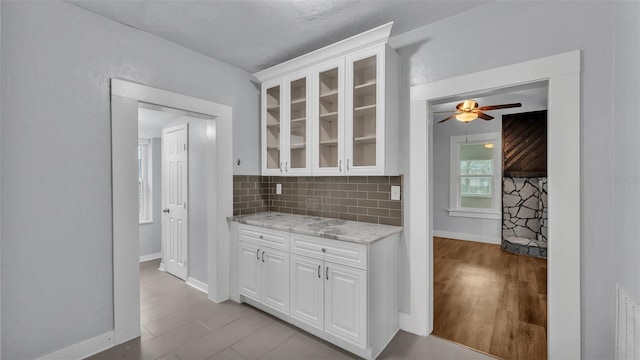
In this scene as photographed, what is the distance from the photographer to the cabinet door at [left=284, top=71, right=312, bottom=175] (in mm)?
2717

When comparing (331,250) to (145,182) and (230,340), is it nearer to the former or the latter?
(230,340)

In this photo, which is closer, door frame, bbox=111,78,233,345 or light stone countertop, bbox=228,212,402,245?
light stone countertop, bbox=228,212,402,245

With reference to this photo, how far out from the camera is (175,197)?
3.77m

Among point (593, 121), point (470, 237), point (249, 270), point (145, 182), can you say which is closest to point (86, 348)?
point (249, 270)

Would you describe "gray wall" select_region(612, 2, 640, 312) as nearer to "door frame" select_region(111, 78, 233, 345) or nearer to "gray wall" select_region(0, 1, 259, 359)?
"door frame" select_region(111, 78, 233, 345)

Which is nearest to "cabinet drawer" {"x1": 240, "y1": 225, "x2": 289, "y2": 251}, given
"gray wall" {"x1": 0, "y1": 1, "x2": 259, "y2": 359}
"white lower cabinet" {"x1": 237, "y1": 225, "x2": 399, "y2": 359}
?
"white lower cabinet" {"x1": 237, "y1": 225, "x2": 399, "y2": 359}

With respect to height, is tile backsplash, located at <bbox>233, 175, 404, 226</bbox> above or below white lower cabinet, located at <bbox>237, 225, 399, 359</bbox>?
above

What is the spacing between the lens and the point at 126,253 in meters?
2.28

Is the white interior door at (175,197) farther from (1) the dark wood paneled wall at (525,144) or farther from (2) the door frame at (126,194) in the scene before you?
(1) the dark wood paneled wall at (525,144)

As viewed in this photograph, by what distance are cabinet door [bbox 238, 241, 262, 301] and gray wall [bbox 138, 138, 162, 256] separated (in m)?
2.60

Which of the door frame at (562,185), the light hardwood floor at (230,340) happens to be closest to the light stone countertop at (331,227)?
the light hardwood floor at (230,340)

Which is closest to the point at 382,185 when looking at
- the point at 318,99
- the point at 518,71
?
the point at 318,99

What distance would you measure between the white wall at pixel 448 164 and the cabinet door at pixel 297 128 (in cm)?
353

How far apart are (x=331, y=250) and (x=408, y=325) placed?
102 centimetres
